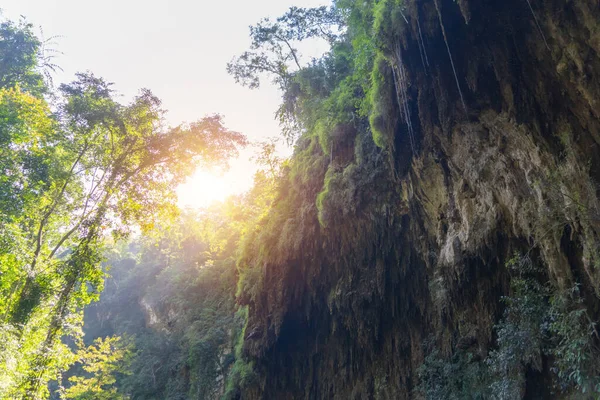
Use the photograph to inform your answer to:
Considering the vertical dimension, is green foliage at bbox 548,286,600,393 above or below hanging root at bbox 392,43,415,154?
below

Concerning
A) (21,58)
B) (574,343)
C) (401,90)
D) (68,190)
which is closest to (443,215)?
(401,90)

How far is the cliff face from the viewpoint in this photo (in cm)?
609

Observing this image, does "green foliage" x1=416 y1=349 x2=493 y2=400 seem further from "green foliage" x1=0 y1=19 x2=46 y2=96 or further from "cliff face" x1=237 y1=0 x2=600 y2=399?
"green foliage" x1=0 y1=19 x2=46 y2=96

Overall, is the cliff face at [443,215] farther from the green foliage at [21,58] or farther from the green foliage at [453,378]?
the green foliage at [21,58]

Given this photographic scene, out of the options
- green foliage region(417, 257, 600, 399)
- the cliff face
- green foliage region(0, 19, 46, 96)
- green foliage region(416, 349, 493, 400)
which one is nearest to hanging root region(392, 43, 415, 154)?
the cliff face

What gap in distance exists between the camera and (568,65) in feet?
19.5

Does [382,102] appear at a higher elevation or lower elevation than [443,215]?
higher

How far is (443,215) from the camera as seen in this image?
29.8 feet

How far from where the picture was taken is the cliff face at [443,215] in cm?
609

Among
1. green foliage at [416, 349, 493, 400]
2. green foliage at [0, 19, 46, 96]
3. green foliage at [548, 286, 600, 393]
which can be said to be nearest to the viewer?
green foliage at [548, 286, 600, 393]

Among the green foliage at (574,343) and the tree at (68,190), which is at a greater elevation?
the tree at (68,190)

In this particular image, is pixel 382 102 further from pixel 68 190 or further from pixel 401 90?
pixel 68 190

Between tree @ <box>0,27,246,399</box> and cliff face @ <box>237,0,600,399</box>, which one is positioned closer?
cliff face @ <box>237,0,600,399</box>

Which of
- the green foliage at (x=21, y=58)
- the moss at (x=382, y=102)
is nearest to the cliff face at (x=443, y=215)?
the moss at (x=382, y=102)
